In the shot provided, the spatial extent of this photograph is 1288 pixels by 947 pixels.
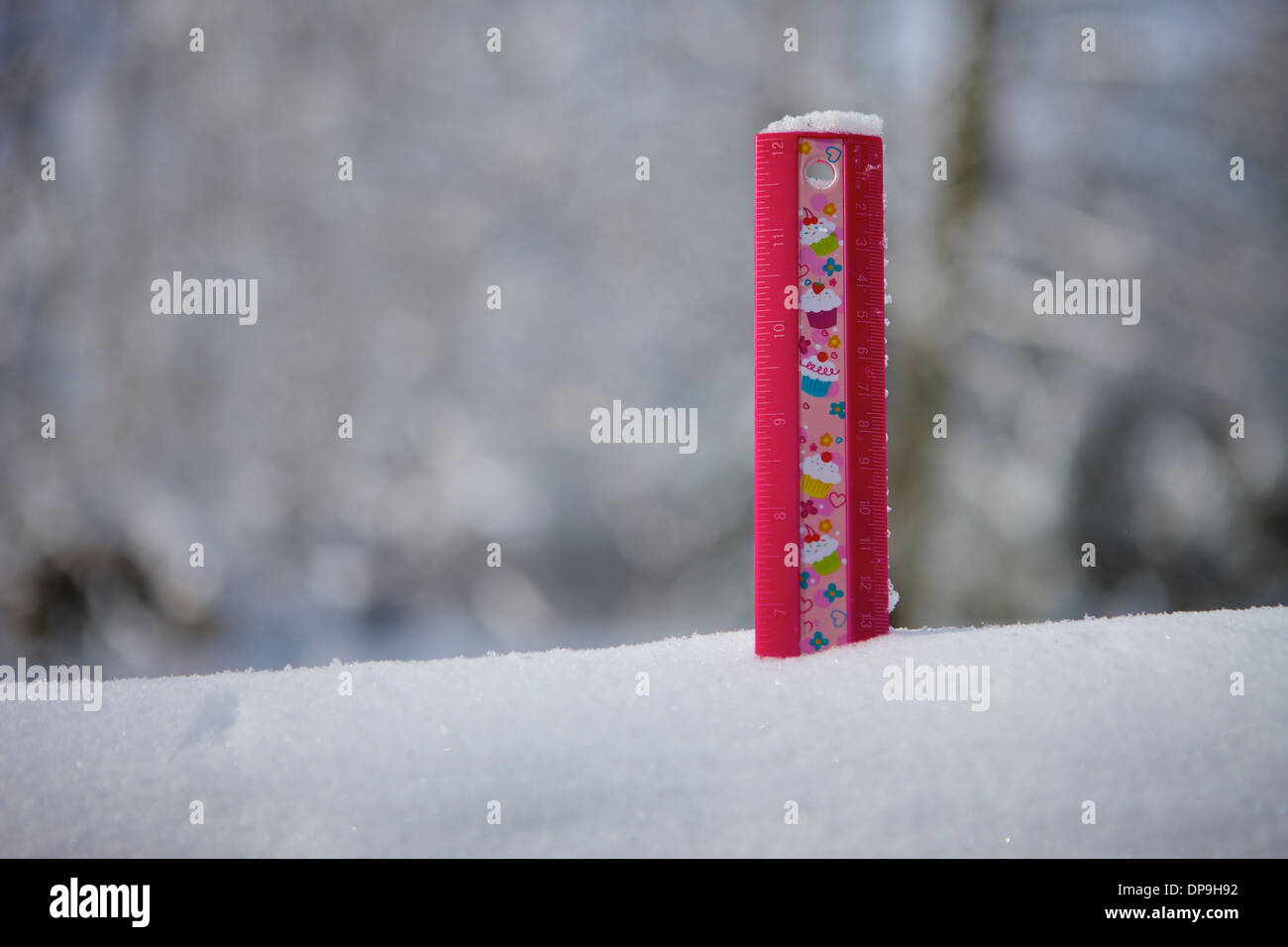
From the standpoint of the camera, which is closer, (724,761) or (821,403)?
(724,761)

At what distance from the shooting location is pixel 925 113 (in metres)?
3.05

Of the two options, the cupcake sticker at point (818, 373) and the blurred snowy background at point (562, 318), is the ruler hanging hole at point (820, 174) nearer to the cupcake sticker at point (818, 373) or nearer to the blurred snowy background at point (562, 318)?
the cupcake sticker at point (818, 373)

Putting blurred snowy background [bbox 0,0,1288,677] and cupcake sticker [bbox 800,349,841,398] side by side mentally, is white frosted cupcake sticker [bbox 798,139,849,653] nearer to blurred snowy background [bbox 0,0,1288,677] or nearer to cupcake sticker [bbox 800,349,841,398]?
cupcake sticker [bbox 800,349,841,398]

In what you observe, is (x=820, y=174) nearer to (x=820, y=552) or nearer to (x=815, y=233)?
(x=815, y=233)

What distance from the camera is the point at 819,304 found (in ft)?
5.66

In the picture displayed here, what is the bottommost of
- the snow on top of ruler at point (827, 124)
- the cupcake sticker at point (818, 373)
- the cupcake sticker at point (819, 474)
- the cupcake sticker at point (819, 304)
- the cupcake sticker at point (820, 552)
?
the cupcake sticker at point (820, 552)

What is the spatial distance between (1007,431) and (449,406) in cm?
173

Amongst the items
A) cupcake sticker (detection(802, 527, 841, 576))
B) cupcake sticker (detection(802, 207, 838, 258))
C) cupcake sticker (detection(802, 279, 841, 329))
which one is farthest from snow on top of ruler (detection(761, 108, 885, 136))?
cupcake sticker (detection(802, 527, 841, 576))

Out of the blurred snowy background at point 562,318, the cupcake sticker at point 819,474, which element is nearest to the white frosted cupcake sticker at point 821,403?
the cupcake sticker at point 819,474

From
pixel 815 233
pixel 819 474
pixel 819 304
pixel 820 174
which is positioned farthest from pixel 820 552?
pixel 820 174

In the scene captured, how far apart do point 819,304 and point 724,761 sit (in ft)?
2.65

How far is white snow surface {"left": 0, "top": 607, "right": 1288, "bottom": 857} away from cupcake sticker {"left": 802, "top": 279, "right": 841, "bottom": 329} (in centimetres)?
56

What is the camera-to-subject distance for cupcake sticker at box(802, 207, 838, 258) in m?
1.72

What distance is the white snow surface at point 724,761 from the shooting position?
1203 millimetres
